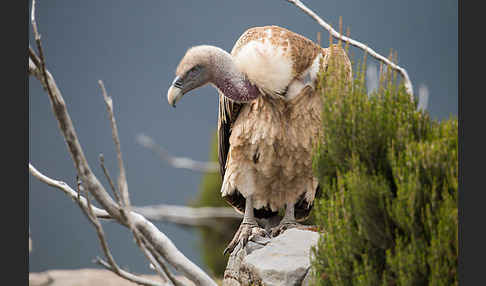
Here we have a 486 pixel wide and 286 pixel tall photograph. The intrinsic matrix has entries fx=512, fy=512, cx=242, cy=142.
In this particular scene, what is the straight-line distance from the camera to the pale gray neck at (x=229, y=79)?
303 cm

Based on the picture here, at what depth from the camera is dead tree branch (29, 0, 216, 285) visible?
5.28ft

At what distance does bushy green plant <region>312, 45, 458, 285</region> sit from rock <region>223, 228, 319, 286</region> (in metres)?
0.46

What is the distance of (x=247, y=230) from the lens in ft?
11.4

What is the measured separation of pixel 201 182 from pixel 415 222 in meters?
4.80

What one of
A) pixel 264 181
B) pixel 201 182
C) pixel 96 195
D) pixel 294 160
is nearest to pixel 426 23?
pixel 294 160

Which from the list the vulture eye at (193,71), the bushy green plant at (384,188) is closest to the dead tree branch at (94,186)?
the bushy green plant at (384,188)

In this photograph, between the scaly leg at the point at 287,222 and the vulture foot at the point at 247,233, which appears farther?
the scaly leg at the point at 287,222

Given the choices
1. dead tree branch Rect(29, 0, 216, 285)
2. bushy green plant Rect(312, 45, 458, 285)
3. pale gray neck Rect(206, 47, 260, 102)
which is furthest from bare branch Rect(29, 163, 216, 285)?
pale gray neck Rect(206, 47, 260, 102)

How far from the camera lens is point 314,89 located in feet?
10.4

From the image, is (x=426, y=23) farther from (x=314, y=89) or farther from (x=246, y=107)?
(x=246, y=107)

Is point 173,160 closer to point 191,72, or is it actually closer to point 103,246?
point 103,246

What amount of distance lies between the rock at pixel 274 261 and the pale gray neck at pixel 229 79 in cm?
90

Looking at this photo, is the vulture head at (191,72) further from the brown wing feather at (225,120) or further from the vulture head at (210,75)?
the brown wing feather at (225,120)

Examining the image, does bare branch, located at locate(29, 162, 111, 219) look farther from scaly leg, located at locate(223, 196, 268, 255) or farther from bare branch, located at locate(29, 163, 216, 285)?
scaly leg, located at locate(223, 196, 268, 255)
